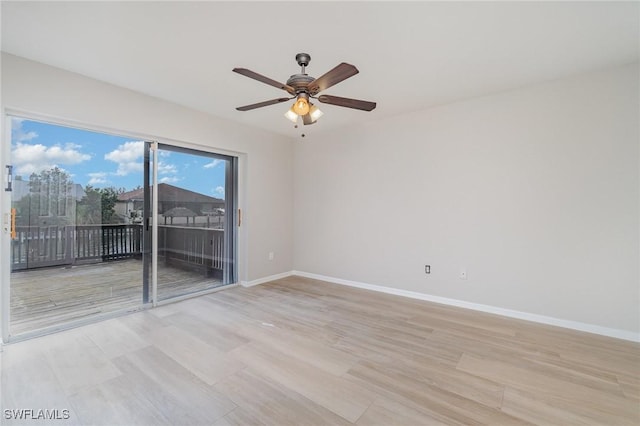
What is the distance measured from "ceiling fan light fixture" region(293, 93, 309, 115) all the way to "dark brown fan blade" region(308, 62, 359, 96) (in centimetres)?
7

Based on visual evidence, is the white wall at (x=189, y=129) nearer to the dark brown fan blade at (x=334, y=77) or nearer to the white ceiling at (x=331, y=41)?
the white ceiling at (x=331, y=41)

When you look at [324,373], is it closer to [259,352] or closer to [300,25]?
[259,352]

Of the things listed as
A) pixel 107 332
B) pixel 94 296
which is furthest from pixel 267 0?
pixel 94 296

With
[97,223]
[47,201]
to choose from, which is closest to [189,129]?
[97,223]

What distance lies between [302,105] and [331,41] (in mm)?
588

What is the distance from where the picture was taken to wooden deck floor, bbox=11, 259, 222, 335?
2598 millimetres

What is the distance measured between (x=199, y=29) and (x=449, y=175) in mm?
3106

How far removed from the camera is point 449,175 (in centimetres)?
353

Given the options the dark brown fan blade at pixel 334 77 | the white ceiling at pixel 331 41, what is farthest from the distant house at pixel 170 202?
the dark brown fan blade at pixel 334 77

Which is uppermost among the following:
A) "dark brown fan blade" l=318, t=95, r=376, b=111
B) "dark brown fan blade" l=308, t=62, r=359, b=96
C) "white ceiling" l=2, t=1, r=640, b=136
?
"white ceiling" l=2, t=1, r=640, b=136

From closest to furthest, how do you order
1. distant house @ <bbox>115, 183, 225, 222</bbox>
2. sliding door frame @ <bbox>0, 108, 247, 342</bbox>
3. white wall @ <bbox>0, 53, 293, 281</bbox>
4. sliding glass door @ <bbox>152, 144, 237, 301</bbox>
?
sliding door frame @ <bbox>0, 108, 247, 342</bbox>, white wall @ <bbox>0, 53, 293, 281</bbox>, distant house @ <bbox>115, 183, 225, 222</bbox>, sliding glass door @ <bbox>152, 144, 237, 301</bbox>

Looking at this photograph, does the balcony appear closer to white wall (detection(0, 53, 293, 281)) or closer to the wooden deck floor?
the wooden deck floor

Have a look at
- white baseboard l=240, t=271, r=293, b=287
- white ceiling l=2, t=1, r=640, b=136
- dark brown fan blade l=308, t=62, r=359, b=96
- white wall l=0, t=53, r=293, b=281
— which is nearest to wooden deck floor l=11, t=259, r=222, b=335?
white wall l=0, t=53, r=293, b=281

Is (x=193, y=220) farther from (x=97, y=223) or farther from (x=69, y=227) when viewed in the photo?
(x=69, y=227)
